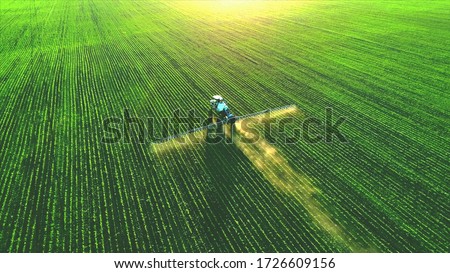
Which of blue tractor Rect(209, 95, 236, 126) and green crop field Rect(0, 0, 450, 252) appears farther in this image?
blue tractor Rect(209, 95, 236, 126)

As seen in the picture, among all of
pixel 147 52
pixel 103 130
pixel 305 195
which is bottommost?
pixel 305 195

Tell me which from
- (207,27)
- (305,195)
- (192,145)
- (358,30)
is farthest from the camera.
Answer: (207,27)

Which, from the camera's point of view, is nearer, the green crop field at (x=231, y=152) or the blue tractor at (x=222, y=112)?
the green crop field at (x=231, y=152)

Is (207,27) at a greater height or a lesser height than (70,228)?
greater

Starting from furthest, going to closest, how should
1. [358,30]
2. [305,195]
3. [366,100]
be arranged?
1. [358,30]
2. [366,100]
3. [305,195]

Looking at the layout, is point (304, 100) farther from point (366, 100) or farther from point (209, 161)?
point (209, 161)

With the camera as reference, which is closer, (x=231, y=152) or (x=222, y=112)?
(x=231, y=152)

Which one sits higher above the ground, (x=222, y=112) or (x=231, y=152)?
(x=222, y=112)

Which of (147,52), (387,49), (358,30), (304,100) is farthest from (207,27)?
(304,100)
